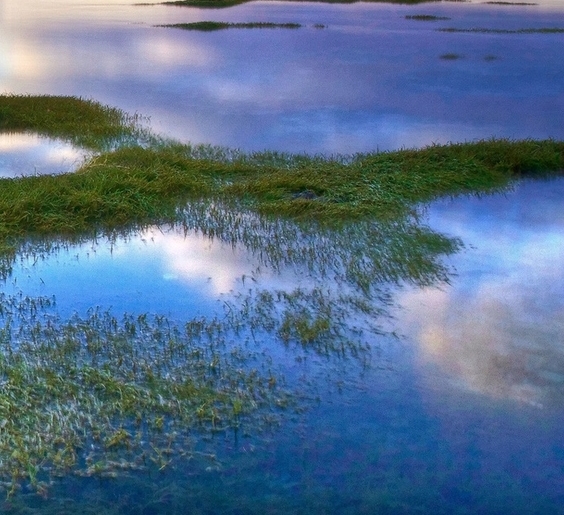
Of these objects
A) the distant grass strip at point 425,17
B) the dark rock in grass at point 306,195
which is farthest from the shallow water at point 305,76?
the dark rock in grass at point 306,195

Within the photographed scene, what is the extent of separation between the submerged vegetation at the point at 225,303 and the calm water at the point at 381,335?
126mm

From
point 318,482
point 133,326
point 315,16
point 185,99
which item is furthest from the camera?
point 315,16

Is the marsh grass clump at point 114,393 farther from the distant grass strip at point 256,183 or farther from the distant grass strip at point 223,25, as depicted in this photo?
the distant grass strip at point 223,25

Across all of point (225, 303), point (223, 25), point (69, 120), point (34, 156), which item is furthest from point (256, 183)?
point (223, 25)

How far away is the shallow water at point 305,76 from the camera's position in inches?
427

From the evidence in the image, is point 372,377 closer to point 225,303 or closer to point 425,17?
point 225,303

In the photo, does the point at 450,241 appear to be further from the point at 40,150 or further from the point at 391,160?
the point at 40,150

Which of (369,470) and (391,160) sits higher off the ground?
(391,160)

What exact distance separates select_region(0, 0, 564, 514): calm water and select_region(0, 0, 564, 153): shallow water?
8cm

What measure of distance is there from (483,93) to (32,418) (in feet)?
37.7

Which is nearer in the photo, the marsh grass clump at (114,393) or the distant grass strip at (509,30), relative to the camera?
the marsh grass clump at (114,393)

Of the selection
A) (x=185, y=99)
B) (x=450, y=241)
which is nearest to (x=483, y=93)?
(x=185, y=99)

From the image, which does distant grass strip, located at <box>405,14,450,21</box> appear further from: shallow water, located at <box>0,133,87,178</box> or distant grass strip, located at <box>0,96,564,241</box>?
shallow water, located at <box>0,133,87,178</box>

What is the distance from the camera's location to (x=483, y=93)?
13.7 m
